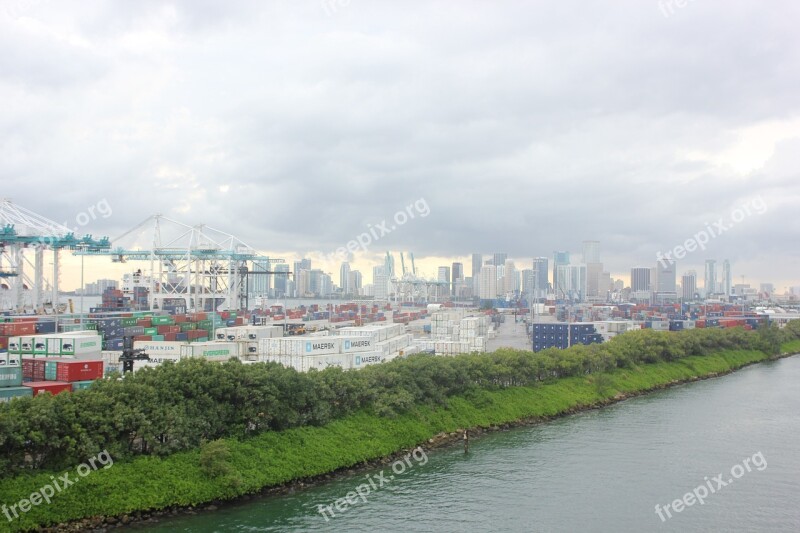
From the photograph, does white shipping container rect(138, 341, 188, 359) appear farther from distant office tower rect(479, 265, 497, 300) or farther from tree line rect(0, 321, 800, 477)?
distant office tower rect(479, 265, 497, 300)

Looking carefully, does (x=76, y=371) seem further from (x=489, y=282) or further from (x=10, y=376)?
(x=489, y=282)

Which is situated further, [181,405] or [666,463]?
[666,463]

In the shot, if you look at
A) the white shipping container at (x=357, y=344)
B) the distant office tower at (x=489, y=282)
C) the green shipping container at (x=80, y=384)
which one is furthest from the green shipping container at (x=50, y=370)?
the distant office tower at (x=489, y=282)

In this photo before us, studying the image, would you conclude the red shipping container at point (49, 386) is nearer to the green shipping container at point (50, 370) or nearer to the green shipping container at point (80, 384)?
the green shipping container at point (80, 384)

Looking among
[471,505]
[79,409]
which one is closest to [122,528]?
[79,409]

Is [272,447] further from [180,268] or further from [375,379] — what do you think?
[180,268]

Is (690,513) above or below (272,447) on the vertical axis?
below

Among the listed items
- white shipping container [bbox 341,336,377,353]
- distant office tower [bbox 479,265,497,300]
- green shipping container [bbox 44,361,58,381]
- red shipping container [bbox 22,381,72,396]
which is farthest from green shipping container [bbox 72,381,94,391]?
distant office tower [bbox 479,265,497,300]
